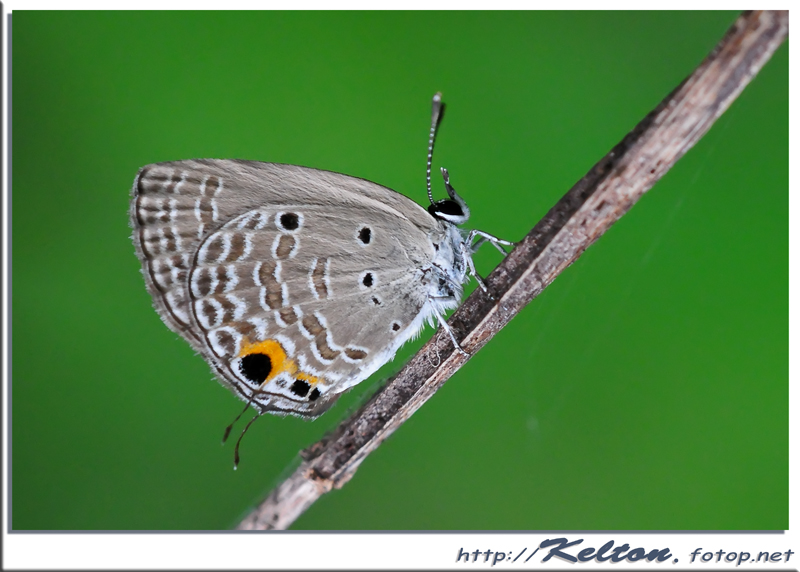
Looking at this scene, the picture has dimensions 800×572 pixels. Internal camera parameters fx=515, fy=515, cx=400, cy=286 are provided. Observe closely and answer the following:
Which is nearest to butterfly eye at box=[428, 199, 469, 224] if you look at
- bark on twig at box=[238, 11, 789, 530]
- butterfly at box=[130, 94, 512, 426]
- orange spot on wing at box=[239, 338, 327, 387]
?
butterfly at box=[130, 94, 512, 426]

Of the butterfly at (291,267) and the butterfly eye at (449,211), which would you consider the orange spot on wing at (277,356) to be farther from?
the butterfly eye at (449,211)

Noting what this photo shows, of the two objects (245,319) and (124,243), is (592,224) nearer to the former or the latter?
(245,319)

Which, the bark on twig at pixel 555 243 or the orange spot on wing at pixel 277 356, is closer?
the bark on twig at pixel 555 243

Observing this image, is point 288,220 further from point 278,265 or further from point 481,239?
point 481,239

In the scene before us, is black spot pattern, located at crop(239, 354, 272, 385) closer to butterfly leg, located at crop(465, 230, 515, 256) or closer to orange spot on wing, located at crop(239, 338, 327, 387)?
orange spot on wing, located at crop(239, 338, 327, 387)

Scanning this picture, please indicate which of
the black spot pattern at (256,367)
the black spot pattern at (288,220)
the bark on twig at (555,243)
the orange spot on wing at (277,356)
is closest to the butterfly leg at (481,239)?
the bark on twig at (555,243)

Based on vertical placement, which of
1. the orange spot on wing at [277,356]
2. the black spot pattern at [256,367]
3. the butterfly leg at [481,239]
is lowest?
the black spot pattern at [256,367]
